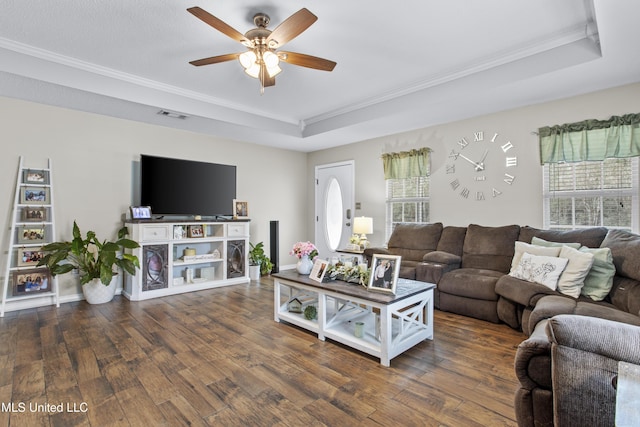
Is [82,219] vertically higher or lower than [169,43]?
lower

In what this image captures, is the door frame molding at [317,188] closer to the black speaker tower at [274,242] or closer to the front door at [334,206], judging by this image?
the front door at [334,206]

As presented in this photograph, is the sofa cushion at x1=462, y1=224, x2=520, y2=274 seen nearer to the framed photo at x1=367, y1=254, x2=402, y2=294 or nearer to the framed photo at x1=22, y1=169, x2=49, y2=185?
the framed photo at x1=367, y1=254, x2=402, y2=294

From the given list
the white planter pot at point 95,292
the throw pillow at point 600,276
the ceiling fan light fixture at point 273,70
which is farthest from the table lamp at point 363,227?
the white planter pot at point 95,292

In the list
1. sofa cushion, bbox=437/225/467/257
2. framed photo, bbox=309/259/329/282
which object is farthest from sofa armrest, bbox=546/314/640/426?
sofa cushion, bbox=437/225/467/257

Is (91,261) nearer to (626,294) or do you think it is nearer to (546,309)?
(546,309)

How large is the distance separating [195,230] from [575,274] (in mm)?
4474

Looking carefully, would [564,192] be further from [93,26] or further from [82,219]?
[82,219]

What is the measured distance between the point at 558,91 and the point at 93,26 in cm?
440

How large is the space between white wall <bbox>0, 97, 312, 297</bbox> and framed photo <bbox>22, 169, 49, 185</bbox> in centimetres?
8

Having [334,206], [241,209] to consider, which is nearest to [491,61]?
[334,206]

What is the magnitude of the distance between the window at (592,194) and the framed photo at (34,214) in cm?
591

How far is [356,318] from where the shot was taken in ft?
9.82

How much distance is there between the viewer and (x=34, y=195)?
3848mm

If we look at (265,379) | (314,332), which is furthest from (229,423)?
(314,332)
